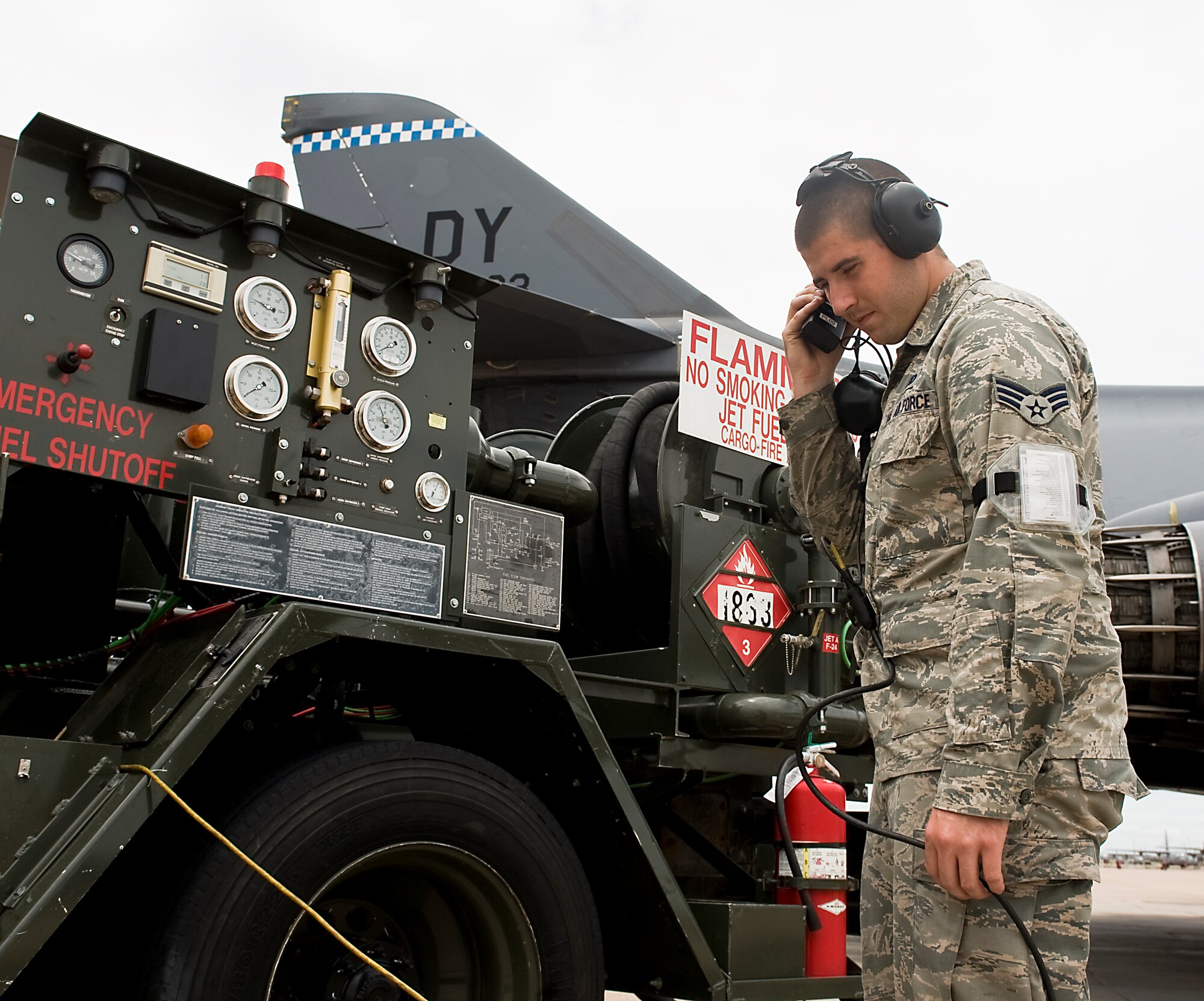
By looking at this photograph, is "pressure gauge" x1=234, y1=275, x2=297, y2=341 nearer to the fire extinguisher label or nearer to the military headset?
the military headset

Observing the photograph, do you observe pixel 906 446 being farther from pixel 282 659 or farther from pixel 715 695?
pixel 715 695

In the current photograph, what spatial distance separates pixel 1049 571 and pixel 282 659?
169cm

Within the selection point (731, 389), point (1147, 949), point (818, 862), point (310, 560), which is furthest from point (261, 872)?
point (1147, 949)

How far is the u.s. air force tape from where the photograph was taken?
1.80 m

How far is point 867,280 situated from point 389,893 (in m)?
1.79

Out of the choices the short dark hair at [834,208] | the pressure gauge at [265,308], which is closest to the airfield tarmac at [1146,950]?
the pressure gauge at [265,308]

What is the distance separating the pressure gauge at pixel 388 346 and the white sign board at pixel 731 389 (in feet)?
3.77

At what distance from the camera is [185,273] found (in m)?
2.76

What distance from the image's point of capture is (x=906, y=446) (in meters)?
2.13

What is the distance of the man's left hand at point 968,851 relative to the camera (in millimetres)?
1754

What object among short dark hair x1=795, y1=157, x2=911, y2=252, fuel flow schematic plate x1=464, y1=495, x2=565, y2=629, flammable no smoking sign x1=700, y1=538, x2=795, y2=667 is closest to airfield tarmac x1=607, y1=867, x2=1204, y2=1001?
flammable no smoking sign x1=700, y1=538, x2=795, y2=667

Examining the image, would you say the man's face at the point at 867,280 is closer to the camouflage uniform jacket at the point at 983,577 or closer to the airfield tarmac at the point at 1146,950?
the camouflage uniform jacket at the point at 983,577

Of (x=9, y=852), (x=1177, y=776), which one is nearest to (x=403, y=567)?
(x=9, y=852)

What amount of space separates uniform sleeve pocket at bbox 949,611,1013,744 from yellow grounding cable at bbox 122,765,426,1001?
1.30 m
